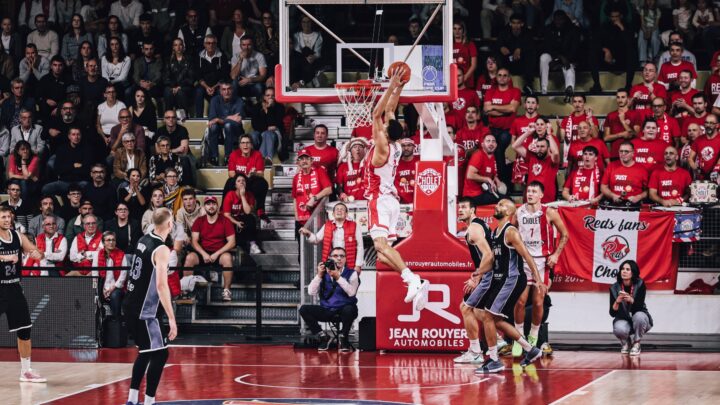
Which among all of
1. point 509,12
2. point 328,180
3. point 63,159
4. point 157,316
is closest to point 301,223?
point 328,180

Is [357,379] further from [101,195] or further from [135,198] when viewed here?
[101,195]

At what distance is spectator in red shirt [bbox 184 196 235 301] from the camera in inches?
695

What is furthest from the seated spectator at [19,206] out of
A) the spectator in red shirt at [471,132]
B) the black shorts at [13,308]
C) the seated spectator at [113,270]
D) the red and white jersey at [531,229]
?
the red and white jersey at [531,229]

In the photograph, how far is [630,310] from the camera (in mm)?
15477

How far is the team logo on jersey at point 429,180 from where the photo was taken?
15352 mm

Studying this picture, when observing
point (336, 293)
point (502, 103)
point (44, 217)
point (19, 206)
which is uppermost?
point (502, 103)

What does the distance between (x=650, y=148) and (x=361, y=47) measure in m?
5.76

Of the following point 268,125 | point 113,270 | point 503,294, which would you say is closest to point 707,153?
point 503,294

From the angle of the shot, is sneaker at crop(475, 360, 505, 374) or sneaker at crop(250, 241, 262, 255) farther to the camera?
sneaker at crop(250, 241, 262, 255)

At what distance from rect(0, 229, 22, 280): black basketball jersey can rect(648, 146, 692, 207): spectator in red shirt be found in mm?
8766

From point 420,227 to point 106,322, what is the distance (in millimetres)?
4655

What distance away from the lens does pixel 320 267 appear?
15805mm

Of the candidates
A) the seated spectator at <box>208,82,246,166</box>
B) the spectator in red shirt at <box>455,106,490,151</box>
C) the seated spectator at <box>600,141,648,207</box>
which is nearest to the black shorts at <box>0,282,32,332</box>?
the seated spectator at <box>208,82,246,166</box>

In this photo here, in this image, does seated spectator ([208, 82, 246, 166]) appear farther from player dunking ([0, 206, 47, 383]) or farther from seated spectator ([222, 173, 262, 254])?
player dunking ([0, 206, 47, 383])
